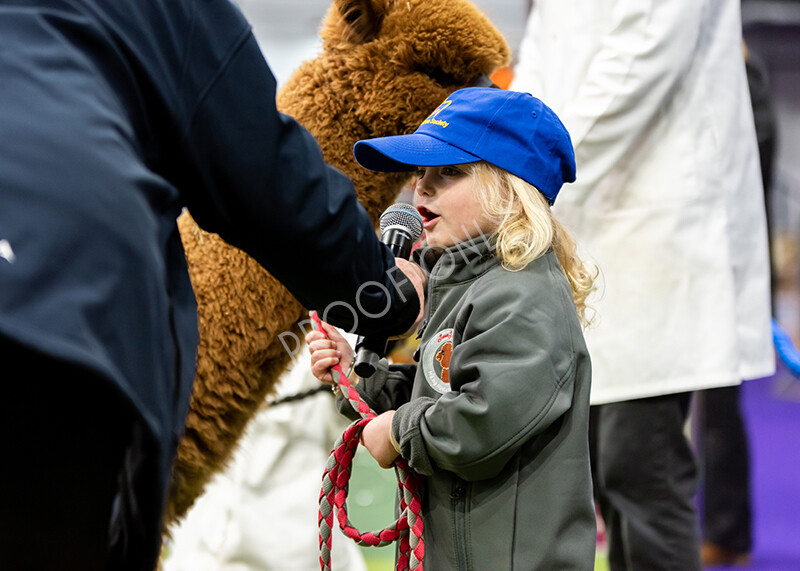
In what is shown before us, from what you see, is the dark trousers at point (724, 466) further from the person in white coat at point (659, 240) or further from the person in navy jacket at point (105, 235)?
the person in navy jacket at point (105, 235)

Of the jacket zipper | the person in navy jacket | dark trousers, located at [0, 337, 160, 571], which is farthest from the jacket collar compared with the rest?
dark trousers, located at [0, 337, 160, 571]

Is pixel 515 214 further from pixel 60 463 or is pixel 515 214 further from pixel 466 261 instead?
pixel 60 463

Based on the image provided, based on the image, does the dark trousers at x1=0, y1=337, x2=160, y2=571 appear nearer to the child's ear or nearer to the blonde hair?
the blonde hair

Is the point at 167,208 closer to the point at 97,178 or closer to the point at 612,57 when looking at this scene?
the point at 97,178

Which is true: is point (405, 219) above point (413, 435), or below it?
above

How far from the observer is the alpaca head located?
1687mm

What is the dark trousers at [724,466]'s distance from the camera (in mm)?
3512

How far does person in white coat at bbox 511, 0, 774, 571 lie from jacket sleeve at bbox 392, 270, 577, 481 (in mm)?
810

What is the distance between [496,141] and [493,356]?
362 millimetres

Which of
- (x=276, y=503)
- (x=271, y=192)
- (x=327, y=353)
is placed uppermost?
(x=271, y=192)

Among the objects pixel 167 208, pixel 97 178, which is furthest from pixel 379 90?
pixel 97 178

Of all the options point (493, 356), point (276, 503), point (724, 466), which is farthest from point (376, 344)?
point (724, 466)

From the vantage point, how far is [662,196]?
207 cm

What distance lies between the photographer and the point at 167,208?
2.78 ft
